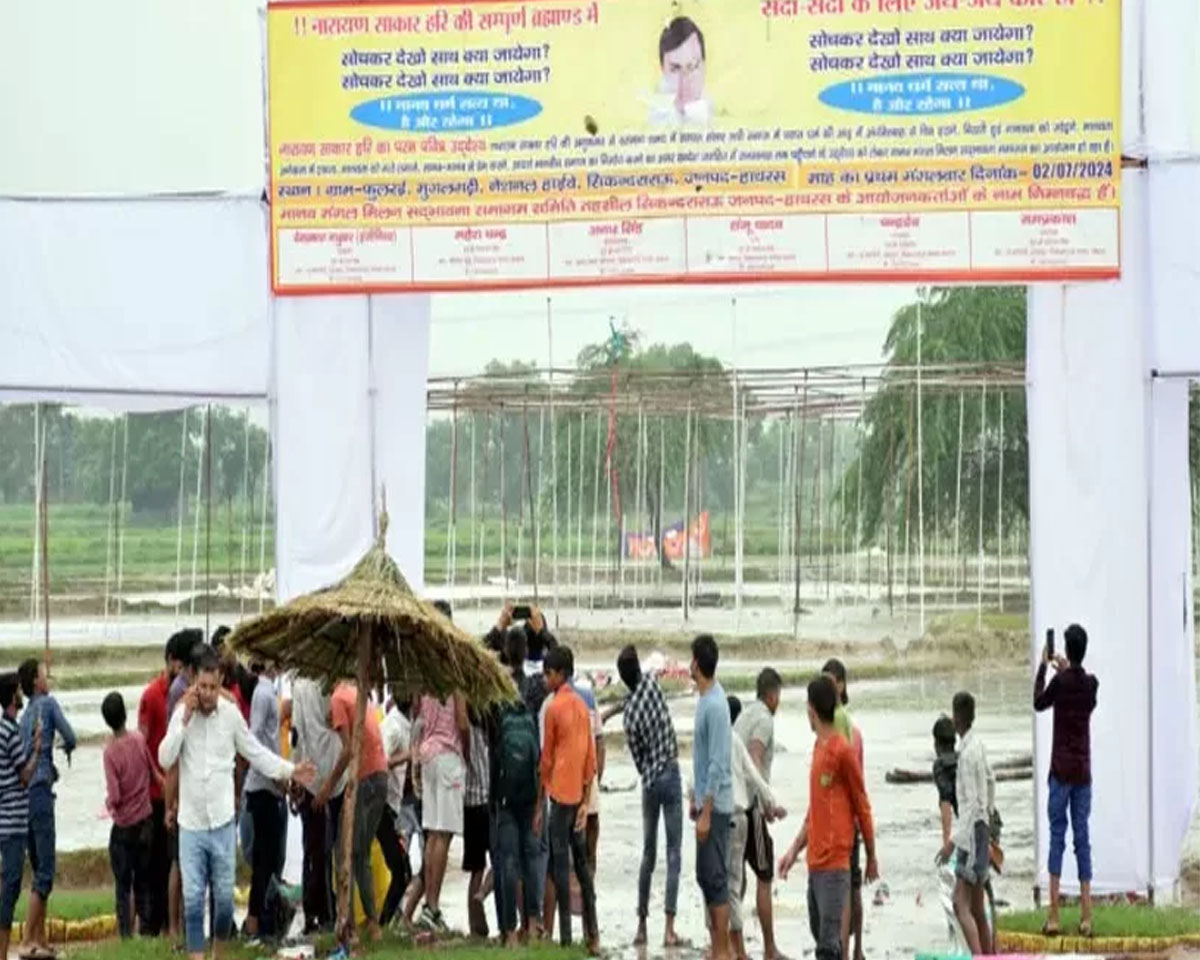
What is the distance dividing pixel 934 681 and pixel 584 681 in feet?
56.7

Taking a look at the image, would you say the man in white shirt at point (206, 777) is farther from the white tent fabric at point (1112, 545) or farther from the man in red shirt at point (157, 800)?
the white tent fabric at point (1112, 545)

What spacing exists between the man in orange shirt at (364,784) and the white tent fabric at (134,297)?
2342 millimetres

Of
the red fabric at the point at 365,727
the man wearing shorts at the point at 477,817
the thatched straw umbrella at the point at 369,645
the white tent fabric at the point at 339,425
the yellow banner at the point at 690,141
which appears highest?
the yellow banner at the point at 690,141

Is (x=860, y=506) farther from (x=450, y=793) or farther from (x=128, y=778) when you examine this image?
(x=128, y=778)

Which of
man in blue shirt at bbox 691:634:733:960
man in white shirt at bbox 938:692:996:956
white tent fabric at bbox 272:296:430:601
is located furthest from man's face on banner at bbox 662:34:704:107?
man in white shirt at bbox 938:692:996:956

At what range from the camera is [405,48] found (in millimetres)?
11047

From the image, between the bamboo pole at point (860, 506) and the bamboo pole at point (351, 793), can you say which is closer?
the bamboo pole at point (351, 793)

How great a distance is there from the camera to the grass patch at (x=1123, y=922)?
32.2ft

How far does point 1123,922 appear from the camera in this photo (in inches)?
392

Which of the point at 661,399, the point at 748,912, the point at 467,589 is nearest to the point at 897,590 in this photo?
the point at 467,589

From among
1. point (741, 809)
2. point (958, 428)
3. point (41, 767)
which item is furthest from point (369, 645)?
point (958, 428)

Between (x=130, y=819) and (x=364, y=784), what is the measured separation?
1.06m

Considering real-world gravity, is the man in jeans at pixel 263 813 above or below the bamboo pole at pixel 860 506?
below

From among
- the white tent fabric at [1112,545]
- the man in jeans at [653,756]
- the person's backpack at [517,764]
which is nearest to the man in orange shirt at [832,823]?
the man in jeans at [653,756]
